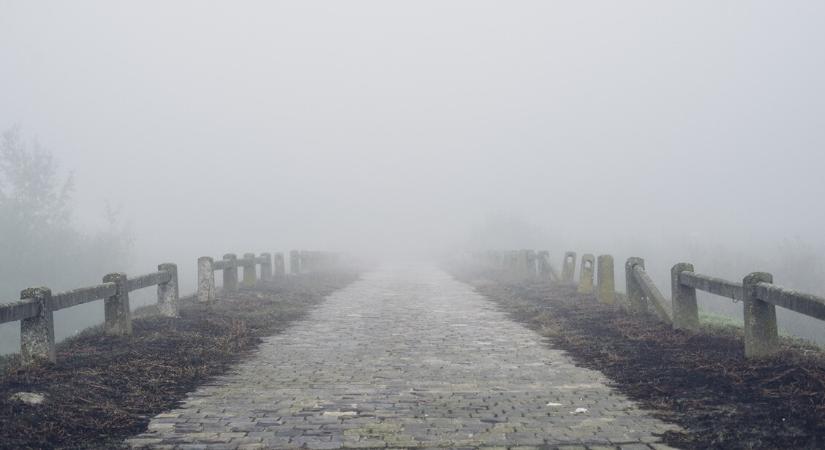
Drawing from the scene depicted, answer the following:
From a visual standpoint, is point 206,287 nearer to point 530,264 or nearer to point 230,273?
point 230,273

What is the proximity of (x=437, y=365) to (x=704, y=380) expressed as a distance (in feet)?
10.2

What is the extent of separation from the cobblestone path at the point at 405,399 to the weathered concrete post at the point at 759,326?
1699 mm

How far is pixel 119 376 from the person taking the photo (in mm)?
7395

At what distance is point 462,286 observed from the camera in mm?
23312

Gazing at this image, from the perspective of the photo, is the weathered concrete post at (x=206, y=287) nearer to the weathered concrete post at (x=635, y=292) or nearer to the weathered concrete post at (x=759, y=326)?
the weathered concrete post at (x=635, y=292)

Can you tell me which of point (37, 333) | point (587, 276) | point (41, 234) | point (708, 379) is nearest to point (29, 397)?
point (37, 333)

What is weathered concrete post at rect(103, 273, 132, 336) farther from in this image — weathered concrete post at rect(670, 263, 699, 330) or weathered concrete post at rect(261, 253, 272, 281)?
weathered concrete post at rect(261, 253, 272, 281)

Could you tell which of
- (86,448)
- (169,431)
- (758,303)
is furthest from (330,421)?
(758,303)

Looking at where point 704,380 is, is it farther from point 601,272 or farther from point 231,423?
point 601,272

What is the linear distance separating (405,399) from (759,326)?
4045mm

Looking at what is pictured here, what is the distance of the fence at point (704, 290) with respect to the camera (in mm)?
6910

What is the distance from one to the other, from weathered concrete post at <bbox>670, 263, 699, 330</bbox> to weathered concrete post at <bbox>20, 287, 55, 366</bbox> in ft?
27.4

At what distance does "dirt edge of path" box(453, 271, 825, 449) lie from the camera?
17.0 feet

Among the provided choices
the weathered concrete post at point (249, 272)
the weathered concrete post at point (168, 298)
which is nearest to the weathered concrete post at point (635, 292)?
the weathered concrete post at point (168, 298)
